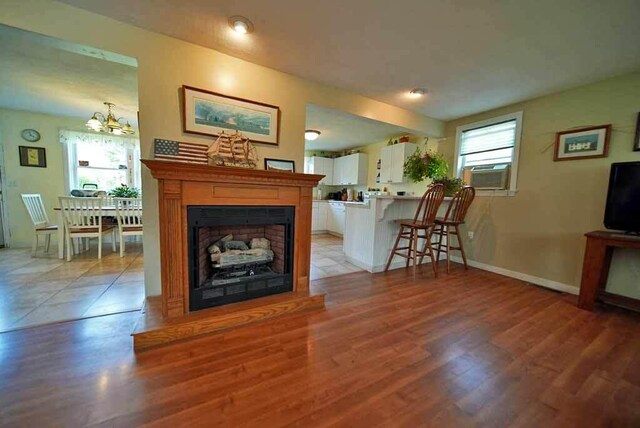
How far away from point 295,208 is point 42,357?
1.84m

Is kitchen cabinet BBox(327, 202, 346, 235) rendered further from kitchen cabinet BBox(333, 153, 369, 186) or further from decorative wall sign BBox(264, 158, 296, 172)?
decorative wall sign BBox(264, 158, 296, 172)

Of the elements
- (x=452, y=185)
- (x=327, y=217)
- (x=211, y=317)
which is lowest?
(x=211, y=317)

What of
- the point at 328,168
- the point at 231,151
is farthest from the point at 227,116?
the point at 328,168

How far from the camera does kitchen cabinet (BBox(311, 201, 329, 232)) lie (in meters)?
5.83

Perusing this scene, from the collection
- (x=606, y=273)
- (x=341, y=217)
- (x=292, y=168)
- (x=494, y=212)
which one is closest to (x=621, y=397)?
(x=606, y=273)

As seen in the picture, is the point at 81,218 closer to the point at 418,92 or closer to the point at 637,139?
the point at 418,92

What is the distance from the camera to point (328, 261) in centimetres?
353

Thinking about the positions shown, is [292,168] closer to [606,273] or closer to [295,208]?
[295,208]

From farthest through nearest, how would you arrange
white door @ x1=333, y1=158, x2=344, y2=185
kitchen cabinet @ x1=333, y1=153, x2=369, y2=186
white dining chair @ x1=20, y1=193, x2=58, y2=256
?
white door @ x1=333, y1=158, x2=344, y2=185 < kitchen cabinet @ x1=333, y1=153, x2=369, y2=186 < white dining chair @ x1=20, y1=193, x2=58, y2=256

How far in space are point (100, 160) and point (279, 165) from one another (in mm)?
4510

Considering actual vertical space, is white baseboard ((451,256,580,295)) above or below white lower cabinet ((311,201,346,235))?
below

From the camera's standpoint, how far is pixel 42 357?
134 centimetres

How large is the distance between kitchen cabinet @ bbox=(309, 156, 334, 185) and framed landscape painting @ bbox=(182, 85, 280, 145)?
3819 mm

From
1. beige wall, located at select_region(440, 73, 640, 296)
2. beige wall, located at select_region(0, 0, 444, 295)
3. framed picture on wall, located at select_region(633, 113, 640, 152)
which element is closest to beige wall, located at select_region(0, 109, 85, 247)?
beige wall, located at select_region(0, 0, 444, 295)
